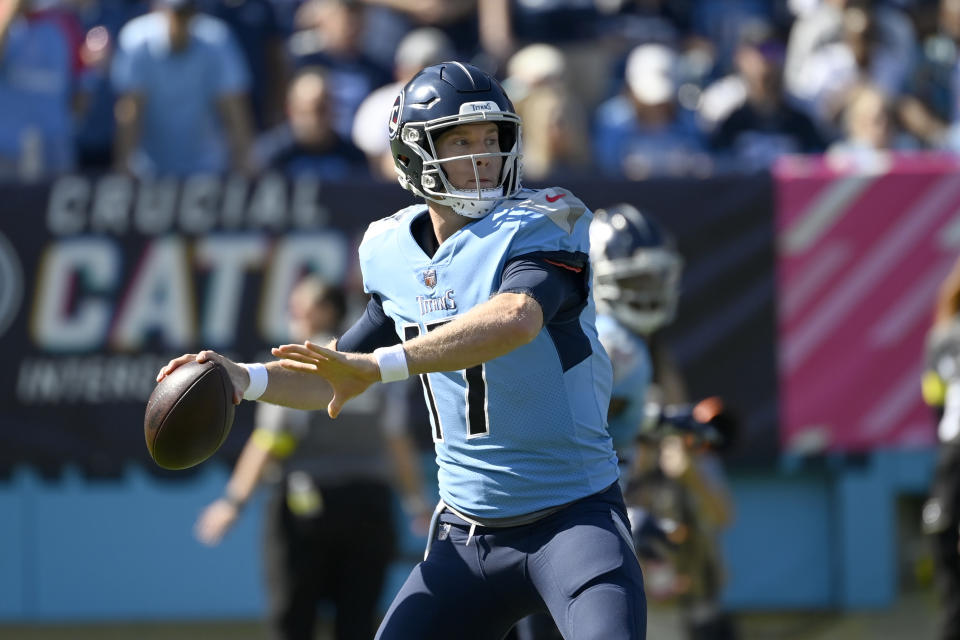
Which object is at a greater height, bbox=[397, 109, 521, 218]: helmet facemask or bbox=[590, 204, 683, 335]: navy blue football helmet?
bbox=[397, 109, 521, 218]: helmet facemask

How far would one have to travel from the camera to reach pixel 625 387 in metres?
4.66

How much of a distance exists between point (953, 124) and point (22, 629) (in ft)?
20.8

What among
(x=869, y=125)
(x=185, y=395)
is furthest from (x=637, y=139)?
(x=185, y=395)

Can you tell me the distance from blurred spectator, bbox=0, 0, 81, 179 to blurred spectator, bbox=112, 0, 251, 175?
30 centimetres

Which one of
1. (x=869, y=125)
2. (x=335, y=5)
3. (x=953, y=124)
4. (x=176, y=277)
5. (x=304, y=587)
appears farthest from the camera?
(x=953, y=124)

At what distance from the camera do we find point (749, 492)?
7398 millimetres

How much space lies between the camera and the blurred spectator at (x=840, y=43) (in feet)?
29.9

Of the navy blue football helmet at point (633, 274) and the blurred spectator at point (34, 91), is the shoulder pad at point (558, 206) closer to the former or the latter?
the navy blue football helmet at point (633, 274)

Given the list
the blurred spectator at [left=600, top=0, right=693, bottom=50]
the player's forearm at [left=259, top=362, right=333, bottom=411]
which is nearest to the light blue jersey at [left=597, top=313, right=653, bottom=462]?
the player's forearm at [left=259, top=362, right=333, bottom=411]

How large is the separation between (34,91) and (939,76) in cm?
583

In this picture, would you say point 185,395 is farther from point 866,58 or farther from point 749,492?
point 866,58

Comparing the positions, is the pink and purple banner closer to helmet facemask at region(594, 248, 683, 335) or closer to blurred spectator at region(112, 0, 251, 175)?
helmet facemask at region(594, 248, 683, 335)

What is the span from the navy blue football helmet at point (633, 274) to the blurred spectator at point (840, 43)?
176 inches

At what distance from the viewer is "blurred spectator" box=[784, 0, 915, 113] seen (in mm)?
9117
